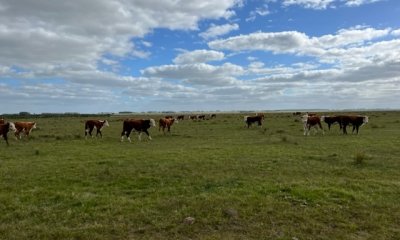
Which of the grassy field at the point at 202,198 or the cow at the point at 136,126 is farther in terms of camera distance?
the cow at the point at 136,126

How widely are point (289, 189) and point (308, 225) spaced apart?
2689 mm

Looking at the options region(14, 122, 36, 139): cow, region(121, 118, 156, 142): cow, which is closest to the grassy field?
region(121, 118, 156, 142): cow

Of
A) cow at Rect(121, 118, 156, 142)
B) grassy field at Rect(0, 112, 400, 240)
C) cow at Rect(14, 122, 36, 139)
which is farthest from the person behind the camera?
cow at Rect(14, 122, 36, 139)

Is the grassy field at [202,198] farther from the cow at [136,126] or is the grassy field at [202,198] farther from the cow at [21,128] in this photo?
the cow at [21,128]

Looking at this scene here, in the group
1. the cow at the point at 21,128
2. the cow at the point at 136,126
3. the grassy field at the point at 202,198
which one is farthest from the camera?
the cow at the point at 21,128

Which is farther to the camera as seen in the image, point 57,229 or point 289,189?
point 289,189

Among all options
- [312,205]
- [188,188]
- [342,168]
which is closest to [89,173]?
[188,188]

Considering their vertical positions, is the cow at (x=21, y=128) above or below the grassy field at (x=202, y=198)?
above

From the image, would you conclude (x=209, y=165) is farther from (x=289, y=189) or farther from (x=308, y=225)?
(x=308, y=225)

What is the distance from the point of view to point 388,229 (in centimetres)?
856

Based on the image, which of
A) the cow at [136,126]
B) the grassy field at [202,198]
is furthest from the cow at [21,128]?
the grassy field at [202,198]

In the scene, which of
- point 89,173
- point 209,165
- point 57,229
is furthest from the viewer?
point 209,165

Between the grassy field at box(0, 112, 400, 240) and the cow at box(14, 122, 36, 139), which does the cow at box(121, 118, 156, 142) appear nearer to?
the cow at box(14, 122, 36, 139)

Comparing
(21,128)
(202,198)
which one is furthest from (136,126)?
(202,198)
